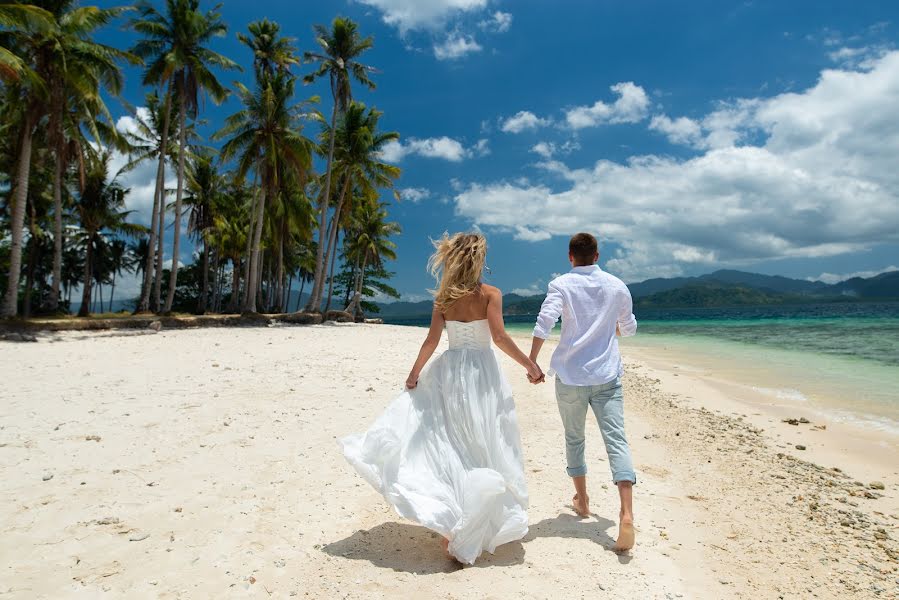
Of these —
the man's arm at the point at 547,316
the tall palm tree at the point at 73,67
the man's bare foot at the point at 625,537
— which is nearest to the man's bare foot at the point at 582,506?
the man's bare foot at the point at 625,537

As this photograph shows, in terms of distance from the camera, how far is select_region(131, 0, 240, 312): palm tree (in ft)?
73.9

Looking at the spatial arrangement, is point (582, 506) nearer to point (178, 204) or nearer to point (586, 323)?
point (586, 323)

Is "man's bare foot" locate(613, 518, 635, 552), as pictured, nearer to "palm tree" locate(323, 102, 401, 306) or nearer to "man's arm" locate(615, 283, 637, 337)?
"man's arm" locate(615, 283, 637, 337)

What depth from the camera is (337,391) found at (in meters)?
8.06

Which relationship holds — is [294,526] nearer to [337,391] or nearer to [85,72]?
[337,391]

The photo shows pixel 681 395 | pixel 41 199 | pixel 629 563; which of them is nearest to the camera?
pixel 629 563

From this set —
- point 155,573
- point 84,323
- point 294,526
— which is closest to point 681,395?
point 294,526

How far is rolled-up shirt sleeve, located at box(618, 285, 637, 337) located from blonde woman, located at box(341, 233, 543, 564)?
0.82 m

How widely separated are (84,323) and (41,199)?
56.8 ft

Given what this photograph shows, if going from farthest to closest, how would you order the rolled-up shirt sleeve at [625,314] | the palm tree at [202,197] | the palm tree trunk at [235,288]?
the palm tree trunk at [235,288] < the palm tree at [202,197] < the rolled-up shirt sleeve at [625,314]

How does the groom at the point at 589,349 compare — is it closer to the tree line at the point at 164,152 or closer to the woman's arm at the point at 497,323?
the woman's arm at the point at 497,323

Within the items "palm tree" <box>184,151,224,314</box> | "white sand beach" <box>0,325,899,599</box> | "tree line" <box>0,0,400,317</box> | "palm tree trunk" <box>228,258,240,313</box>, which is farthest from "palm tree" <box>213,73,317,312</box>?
"white sand beach" <box>0,325,899,599</box>

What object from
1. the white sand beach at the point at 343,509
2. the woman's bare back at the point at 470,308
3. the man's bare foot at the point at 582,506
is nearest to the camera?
the white sand beach at the point at 343,509

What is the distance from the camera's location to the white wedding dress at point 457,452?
297cm
